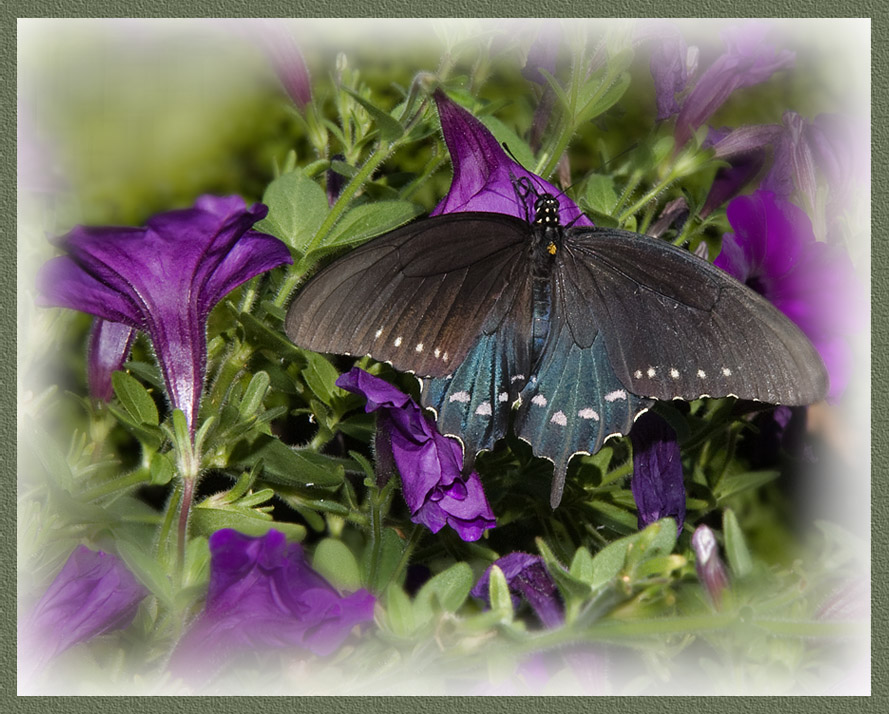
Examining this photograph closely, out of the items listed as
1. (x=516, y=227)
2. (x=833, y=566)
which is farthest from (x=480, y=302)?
(x=833, y=566)

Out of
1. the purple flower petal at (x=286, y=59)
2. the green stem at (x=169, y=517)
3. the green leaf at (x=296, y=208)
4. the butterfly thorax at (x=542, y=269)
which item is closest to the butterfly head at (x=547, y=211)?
the butterfly thorax at (x=542, y=269)

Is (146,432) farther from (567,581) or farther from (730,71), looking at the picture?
(730,71)

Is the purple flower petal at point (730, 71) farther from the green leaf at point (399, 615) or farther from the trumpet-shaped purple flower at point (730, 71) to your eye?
→ the green leaf at point (399, 615)

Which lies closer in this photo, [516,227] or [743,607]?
[743,607]

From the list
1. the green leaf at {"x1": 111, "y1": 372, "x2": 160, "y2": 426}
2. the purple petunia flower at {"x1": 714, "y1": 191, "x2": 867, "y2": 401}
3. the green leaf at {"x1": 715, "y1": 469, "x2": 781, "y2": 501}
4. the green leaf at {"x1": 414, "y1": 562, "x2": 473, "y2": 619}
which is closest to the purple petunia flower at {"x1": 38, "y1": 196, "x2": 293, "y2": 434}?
the green leaf at {"x1": 111, "y1": 372, "x2": 160, "y2": 426}

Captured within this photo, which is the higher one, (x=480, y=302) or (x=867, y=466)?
(x=480, y=302)

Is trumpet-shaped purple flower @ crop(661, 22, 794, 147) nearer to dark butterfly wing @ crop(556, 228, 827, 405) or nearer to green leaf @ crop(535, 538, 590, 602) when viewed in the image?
dark butterfly wing @ crop(556, 228, 827, 405)

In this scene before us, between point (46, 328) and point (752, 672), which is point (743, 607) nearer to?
point (752, 672)
